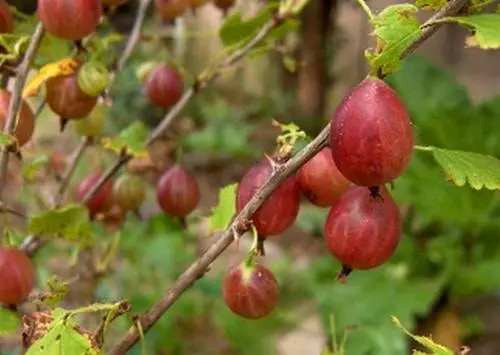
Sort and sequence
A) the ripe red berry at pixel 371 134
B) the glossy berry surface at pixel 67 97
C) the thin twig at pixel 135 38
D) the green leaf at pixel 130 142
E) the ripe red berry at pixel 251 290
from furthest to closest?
the thin twig at pixel 135 38 → the green leaf at pixel 130 142 → the glossy berry surface at pixel 67 97 → the ripe red berry at pixel 251 290 → the ripe red berry at pixel 371 134

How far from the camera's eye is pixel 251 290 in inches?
22.3

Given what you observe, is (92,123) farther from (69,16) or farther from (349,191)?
(349,191)

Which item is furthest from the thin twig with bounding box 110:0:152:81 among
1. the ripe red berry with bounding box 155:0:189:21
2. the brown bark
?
the brown bark

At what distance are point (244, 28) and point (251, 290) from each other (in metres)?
0.38

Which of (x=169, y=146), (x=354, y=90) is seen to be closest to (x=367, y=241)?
(x=354, y=90)

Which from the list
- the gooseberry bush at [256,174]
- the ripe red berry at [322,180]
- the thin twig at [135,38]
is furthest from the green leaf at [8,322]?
the thin twig at [135,38]

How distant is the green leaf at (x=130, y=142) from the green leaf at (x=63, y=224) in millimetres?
75

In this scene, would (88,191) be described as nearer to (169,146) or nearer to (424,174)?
(424,174)

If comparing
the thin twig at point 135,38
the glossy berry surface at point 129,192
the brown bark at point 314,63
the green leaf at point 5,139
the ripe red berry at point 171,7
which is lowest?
the brown bark at point 314,63

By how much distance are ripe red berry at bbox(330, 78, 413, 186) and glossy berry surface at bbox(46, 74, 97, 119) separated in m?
0.26

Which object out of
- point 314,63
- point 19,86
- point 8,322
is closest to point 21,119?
point 19,86

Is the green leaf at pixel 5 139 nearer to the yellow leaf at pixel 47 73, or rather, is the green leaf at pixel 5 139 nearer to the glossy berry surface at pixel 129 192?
the yellow leaf at pixel 47 73

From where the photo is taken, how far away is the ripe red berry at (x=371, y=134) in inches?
18.0

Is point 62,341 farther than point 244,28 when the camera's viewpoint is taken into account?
No
